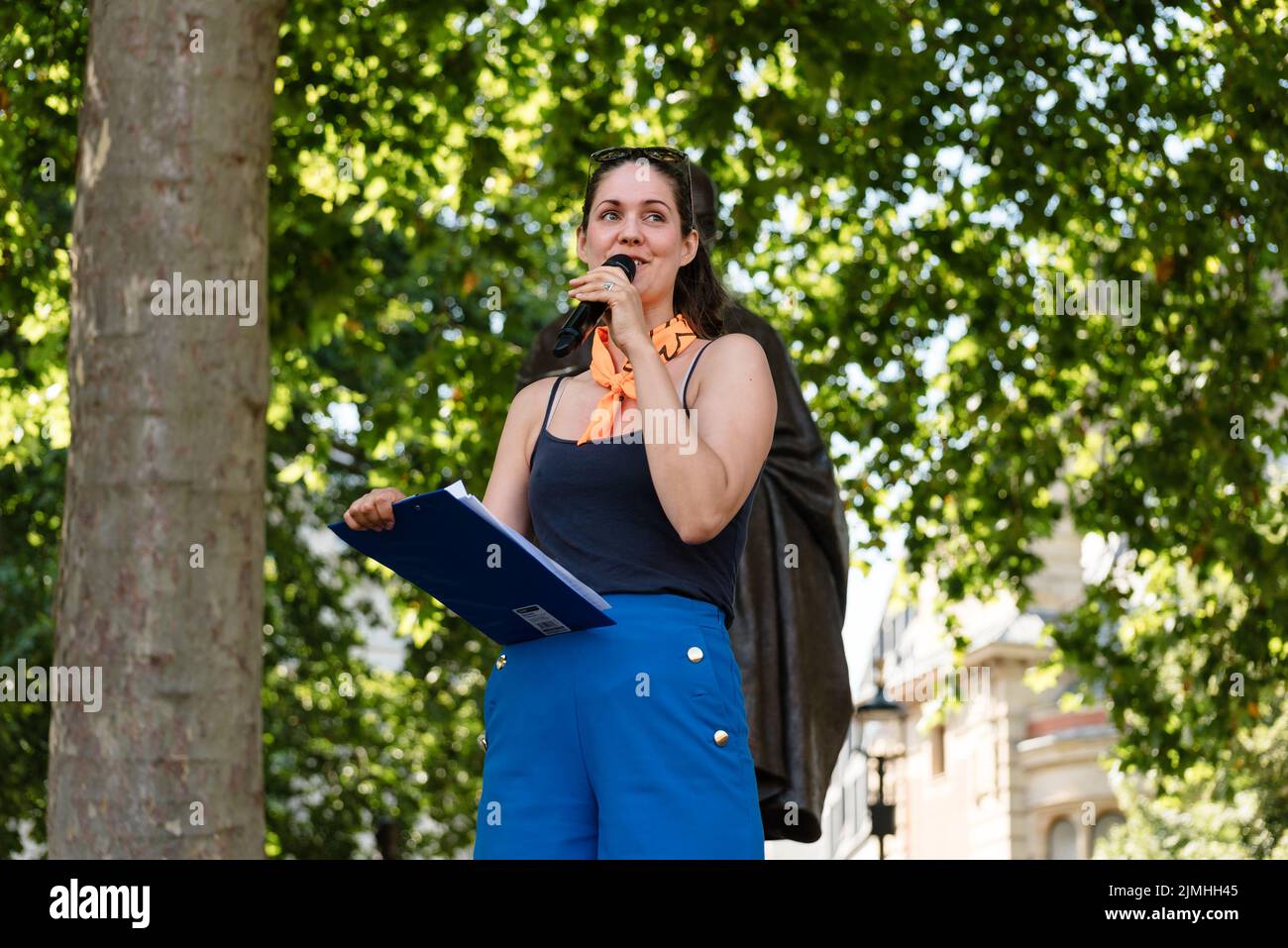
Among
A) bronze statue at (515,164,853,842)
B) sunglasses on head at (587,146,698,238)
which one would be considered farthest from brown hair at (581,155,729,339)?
bronze statue at (515,164,853,842)

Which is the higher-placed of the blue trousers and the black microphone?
the black microphone

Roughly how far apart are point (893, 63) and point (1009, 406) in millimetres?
2988

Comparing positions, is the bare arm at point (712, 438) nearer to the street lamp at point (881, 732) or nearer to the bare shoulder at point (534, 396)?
the bare shoulder at point (534, 396)

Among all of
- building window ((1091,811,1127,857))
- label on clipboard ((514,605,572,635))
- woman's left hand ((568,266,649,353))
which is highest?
woman's left hand ((568,266,649,353))

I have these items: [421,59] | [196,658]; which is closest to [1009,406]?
[421,59]

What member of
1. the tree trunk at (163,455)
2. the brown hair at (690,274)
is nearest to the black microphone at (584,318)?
the brown hair at (690,274)

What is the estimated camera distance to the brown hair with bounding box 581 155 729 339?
3.22m

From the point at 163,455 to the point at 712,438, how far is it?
138 inches

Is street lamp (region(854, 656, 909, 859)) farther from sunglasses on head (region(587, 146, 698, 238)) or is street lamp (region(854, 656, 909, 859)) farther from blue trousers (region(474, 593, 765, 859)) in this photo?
blue trousers (region(474, 593, 765, 859))

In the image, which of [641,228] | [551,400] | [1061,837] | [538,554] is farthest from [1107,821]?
[538,554]

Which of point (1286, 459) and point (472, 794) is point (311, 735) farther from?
point (1286, 459)

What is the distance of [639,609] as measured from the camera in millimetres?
2834

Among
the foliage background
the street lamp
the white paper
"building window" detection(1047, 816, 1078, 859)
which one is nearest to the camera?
the white paper

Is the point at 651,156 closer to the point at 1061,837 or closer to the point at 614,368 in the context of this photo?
the point at 614,368
